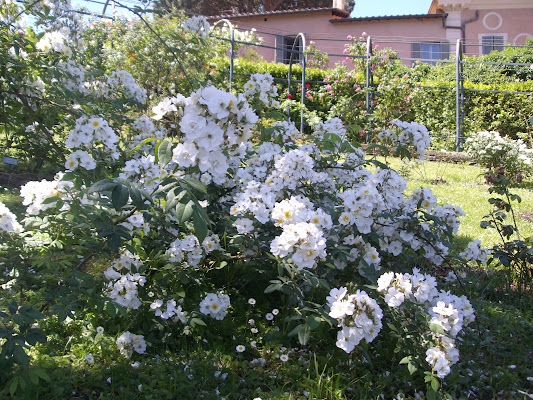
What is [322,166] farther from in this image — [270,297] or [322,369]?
[322,369]

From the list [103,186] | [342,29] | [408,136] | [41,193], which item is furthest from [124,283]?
[342,29]

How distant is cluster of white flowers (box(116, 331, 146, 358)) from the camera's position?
215cm

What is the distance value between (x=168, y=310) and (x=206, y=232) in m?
0.88

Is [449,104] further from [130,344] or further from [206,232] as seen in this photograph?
[206,232]

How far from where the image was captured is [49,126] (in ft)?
8.95

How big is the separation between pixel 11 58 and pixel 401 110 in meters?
8.48

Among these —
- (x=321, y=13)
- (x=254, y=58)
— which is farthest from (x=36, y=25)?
(x=321, y=13)

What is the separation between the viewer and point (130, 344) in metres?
2.15

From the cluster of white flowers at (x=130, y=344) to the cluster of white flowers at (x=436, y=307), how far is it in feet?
3.58

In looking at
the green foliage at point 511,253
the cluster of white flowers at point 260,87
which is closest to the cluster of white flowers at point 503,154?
the green foliage at point 511,253

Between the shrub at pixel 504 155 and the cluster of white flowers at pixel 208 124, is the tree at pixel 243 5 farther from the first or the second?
the cluster of white flowers at pixel 208 124

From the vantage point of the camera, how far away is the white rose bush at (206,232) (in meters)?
1.71

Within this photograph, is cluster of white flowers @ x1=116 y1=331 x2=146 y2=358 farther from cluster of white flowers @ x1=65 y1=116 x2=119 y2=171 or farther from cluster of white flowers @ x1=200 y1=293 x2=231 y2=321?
cluster of white flowers @ x1=65 y1=116 x2=119 y2=171

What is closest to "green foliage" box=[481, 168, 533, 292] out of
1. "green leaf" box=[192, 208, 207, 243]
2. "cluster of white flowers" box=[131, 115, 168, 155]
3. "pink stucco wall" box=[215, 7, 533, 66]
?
"cluster of white flowers" box=[131, 115, 168, 155]
